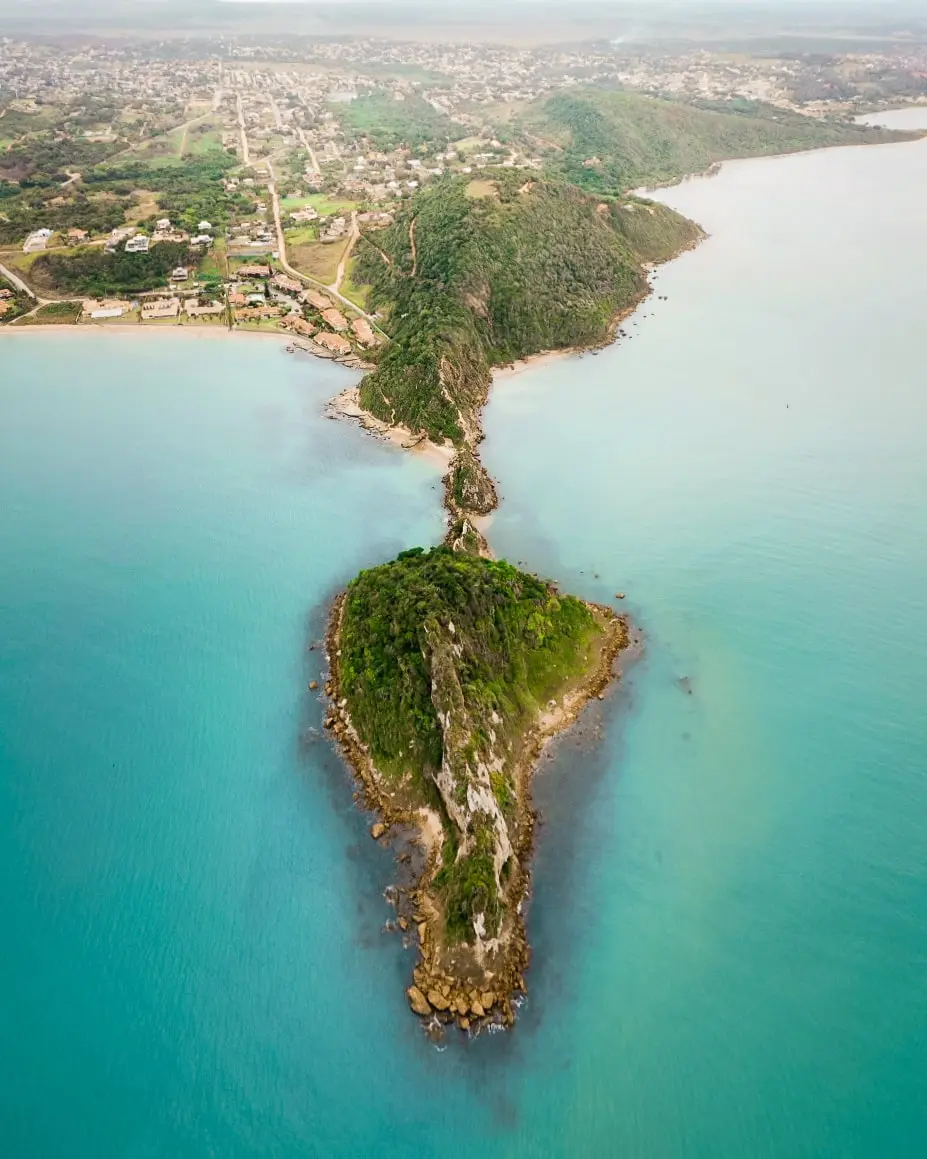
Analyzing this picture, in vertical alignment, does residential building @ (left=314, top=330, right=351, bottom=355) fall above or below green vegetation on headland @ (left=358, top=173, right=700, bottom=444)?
below

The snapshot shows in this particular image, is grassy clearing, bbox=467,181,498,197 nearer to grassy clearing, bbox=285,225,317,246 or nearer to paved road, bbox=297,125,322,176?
grassy clearing, bbox=285,225,317,246

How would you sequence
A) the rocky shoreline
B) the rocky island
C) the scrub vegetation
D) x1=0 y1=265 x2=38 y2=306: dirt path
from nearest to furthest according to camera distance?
the rocky shoreline < the rocky island < the scrub vegetation < x1=0 y1=265 x2=38 y2=306: dirt path

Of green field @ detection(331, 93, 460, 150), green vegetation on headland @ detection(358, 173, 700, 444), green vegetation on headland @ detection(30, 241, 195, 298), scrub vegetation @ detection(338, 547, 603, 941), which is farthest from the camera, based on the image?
green field @ detection(331, 93, 460, 150)

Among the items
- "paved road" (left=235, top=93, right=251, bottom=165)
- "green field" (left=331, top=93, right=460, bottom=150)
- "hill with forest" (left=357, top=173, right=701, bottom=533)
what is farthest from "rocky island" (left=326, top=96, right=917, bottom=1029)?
"green field" (left=331, top=93, right=460, bottom=150)

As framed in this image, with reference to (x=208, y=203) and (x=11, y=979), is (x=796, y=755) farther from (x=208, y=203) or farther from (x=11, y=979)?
(x=208, y=203)

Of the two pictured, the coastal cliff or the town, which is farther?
the town

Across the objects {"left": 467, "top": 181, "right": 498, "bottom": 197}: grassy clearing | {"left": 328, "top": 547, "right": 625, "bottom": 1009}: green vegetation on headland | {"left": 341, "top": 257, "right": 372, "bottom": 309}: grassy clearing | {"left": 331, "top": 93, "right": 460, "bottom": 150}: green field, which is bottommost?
{"left": 328, "top": 547, "right": 625, "bottom": 1009}: green vegetation on headland

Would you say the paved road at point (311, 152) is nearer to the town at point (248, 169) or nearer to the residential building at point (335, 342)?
the town at point (248, 169)
